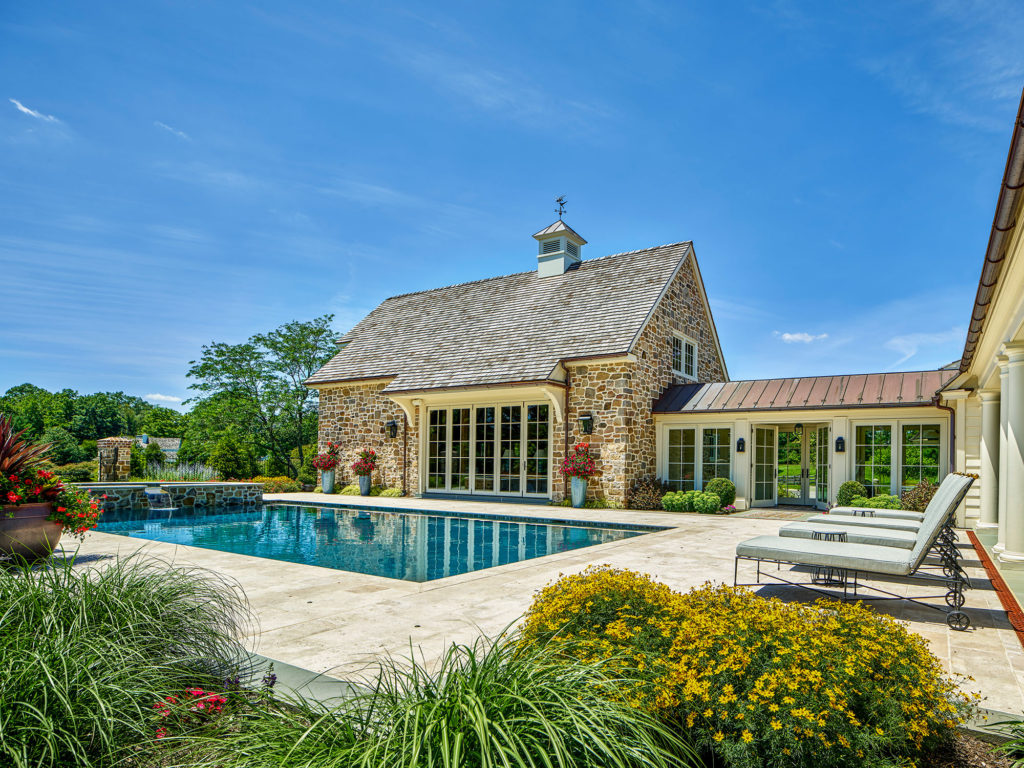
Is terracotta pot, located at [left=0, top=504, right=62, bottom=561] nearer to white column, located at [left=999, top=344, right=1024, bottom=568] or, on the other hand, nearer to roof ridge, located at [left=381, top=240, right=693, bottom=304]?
white column, located at [left=999, top=344, right=1024, bottom=568]

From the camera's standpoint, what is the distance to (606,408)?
13578 millimetres

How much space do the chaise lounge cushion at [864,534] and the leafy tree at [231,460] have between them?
1746cm

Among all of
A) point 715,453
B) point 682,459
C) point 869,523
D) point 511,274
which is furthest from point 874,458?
point 511,274

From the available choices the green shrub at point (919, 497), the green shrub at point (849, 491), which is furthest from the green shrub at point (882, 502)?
the green shrub at point (849, 491)

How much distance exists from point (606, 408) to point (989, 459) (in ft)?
22.5

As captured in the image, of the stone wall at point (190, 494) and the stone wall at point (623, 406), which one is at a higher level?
the stone wall at point (623, 406)

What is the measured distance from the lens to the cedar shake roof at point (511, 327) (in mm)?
14016

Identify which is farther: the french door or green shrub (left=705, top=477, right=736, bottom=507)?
the french door

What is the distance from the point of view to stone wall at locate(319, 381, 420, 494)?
16469mm

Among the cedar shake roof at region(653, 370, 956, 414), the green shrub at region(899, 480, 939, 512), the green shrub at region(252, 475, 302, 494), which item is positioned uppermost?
the cedar shake roof at region(653, 370, 956, 414)

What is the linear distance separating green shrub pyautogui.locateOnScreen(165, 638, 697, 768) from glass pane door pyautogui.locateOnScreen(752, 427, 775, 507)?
12.9m

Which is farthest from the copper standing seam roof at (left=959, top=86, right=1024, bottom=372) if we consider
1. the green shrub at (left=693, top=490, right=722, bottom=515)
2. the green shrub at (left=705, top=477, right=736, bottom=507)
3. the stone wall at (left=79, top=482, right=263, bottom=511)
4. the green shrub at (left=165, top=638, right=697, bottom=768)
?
the stone wall at (left=79, top=482, right=263, bottom=511)

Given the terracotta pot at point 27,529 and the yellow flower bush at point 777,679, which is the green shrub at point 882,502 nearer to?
the yellow flower bush at point 777,679

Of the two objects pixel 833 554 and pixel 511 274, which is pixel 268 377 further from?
pixel 833 554
